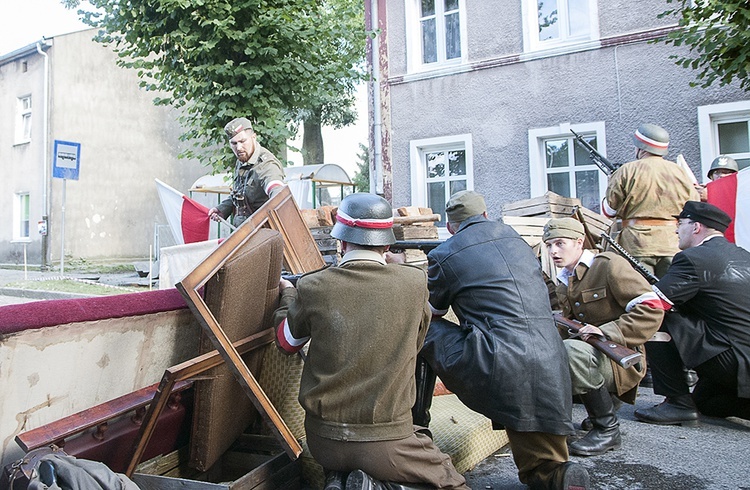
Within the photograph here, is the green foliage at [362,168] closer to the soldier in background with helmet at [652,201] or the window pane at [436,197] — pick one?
the window pane at [436,197]

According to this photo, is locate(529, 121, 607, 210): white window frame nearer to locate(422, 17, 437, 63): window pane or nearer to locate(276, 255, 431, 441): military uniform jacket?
locate(422, 17, 437, 63): window pane

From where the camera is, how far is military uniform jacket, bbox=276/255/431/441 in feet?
8.07

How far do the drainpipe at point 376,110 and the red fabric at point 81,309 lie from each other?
8883 mm

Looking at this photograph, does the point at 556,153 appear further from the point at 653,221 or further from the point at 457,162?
the point at 653,221

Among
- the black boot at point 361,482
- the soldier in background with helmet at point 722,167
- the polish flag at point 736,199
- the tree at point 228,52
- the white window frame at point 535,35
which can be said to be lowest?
the black boot at point 361,482

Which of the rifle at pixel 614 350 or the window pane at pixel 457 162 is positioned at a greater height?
the window pane at pixel 457 162

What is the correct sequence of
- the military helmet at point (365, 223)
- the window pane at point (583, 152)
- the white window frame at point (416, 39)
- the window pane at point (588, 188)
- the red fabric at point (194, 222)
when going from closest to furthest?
1. the military helmet at point (365, 223)
2. the red fabric at point (194, 222)
3. the window pane at point (588, 188)
4. the window pane at point (583, 152)
5. the white window frame at point (416, 39)

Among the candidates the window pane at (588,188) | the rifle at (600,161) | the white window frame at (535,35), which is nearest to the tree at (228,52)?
the white window frame at (535,35)

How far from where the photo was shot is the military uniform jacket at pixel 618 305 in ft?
11.8

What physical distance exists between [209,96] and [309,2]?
2080mm

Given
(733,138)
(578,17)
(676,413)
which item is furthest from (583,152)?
(676,413)

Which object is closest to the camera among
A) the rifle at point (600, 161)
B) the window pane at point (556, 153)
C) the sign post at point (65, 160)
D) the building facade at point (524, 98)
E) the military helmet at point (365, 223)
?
the military helmet at point (365, 223)

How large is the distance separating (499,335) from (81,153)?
21.5 meters

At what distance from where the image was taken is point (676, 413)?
416cm
